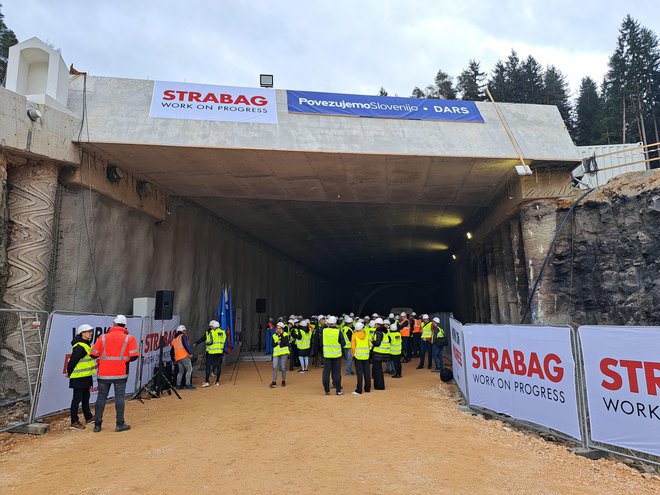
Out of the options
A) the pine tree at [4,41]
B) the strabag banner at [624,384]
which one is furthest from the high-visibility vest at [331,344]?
the pine tree at [4,41]

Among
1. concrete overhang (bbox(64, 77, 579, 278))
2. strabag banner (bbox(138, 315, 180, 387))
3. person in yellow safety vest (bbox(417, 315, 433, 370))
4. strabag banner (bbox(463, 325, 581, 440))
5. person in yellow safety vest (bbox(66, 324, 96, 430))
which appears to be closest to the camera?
strabag banner (bbox(463, 325, 581, 440))

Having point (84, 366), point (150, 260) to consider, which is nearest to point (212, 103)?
point (150, 260)

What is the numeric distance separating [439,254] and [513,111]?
1775cm

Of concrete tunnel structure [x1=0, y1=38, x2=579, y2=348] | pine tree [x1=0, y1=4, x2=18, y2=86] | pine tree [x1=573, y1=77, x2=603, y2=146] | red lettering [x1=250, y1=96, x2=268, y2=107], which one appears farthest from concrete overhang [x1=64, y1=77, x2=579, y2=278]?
pine tree [x1=0, y1=4, x2=18, y2=86]

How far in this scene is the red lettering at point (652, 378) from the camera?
4441 mm

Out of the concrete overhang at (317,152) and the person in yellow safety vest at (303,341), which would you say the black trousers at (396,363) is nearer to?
the person in yellow safety vest at (303,341)

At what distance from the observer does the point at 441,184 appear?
1367 centimetres

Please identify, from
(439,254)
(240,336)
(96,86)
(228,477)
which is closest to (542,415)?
(228,477)

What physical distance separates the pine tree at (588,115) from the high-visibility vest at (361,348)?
38.7 m

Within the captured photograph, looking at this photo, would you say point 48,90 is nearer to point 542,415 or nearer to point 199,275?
point 199,275

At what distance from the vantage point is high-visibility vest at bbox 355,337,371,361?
969cm

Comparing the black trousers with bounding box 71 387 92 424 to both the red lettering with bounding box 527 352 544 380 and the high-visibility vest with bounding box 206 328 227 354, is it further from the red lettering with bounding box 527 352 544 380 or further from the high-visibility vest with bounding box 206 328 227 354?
the red lettering with bounding box 527 352 544 380

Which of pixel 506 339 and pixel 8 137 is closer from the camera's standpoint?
pixel 506 339

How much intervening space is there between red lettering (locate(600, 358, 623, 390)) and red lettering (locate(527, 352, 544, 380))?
95 centimetres
